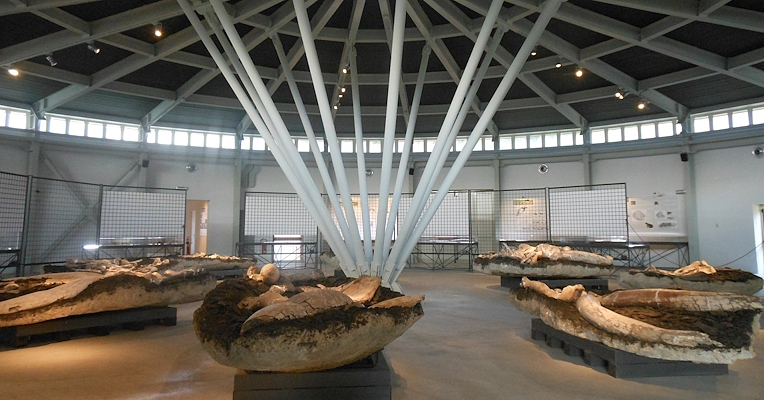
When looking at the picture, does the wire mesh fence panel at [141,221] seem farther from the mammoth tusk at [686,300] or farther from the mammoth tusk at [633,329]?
the mammoth tusk at [686,300]

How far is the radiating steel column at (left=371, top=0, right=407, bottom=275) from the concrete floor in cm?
219

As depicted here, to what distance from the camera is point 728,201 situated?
1647 cm

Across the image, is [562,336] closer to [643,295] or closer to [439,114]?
[643,295]

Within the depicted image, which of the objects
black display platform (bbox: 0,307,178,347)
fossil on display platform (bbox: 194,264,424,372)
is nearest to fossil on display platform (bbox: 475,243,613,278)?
fossil on display platform (bbox: 194,264,424,372)

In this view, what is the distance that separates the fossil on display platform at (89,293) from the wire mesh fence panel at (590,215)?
15.3 m

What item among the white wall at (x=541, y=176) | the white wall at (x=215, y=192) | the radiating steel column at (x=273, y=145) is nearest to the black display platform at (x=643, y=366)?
the radiating steel column at (x=273, y=145)

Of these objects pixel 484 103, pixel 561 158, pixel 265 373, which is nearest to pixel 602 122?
pixel 561 158

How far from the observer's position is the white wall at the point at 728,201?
15984mm

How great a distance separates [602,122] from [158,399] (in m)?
20.8

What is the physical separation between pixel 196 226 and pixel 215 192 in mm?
2446

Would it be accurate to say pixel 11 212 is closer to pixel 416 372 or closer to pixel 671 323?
pixel 416 372

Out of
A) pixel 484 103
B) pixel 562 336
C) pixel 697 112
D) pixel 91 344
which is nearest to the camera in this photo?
pixel 562 336

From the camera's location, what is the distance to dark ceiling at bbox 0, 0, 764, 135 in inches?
452

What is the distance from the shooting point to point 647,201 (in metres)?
18.6
